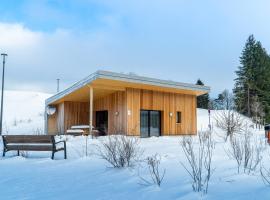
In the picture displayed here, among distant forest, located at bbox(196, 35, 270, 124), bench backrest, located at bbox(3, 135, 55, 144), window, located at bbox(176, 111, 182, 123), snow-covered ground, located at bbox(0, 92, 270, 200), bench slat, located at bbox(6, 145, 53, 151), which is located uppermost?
distant forest, located at bbox(196, 35, 270, 124)

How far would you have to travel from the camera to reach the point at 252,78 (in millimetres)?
42906

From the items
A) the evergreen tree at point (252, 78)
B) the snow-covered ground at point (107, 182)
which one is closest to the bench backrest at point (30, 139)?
the snow-covered ground at point (107, 182)

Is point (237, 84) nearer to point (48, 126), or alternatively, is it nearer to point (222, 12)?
point (48, 126)

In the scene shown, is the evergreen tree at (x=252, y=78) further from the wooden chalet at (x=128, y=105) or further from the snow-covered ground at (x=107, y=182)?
the snow-covered ground at (x=107, y=182)

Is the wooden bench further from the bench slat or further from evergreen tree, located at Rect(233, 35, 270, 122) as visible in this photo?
evergreen tree, located at Rect(233, 35, 270, 122)

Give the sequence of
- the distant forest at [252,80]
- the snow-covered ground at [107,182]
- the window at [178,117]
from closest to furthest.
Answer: the snow-covered ground at [107,182], the window at [178,117], the distant forest at [252,80]

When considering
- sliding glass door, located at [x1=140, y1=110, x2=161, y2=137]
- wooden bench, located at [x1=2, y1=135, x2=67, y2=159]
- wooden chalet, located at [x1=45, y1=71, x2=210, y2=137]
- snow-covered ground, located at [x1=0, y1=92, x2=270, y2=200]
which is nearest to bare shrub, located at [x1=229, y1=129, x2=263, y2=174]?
snow-covered ground, located at [x1=0, y1=92, x2=270, y2=200]

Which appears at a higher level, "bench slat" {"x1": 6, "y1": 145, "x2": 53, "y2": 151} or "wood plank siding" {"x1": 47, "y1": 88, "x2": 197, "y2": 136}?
"wood plank siding" {"x1": 47, "y1": 88, "x2": 197, "y2": 136}

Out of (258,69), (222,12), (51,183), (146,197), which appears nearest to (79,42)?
(222,12)

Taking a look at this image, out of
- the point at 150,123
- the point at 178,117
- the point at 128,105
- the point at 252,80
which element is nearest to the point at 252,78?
the point at 252,80

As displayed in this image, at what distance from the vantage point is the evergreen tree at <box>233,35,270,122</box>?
41562 mm

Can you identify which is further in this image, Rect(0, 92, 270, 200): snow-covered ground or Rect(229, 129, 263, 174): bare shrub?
Rect(229, 129, 263, 174): bare shrub

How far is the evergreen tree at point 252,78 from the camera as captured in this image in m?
41.6

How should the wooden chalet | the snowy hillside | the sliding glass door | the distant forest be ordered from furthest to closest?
the snowy hillside < the distant forest < the sliding glass door < the wooden chalet
